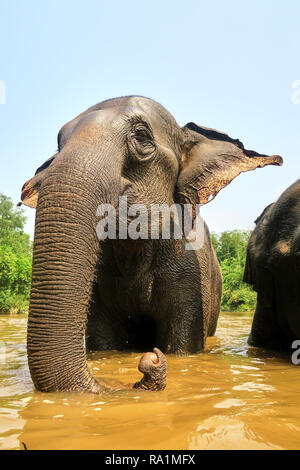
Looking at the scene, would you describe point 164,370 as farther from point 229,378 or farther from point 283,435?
A: point 283,435

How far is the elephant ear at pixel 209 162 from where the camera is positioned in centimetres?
523

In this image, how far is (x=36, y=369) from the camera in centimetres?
281

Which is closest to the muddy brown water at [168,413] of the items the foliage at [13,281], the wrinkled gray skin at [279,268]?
the wrinkled gray skin at [279,268]

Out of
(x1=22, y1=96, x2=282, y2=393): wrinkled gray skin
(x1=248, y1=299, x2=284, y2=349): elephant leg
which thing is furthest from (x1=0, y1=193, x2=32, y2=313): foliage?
(x1=248, y1=299, x2=284, y2=349): elephant leg

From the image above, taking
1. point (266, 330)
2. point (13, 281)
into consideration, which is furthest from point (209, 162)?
point (13, 281)

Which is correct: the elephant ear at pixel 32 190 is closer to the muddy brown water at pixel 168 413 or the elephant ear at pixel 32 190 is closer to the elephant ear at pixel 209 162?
the elephant ear at pixel 209 162

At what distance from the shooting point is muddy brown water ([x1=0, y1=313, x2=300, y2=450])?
1889 mm

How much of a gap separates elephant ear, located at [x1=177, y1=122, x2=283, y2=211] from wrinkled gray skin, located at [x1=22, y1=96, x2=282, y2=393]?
12 mm

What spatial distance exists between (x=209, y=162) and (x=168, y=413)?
11.7 feet

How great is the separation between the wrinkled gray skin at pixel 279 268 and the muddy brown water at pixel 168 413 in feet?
2.61

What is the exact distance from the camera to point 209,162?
539 cm

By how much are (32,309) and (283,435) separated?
164 centimetres
